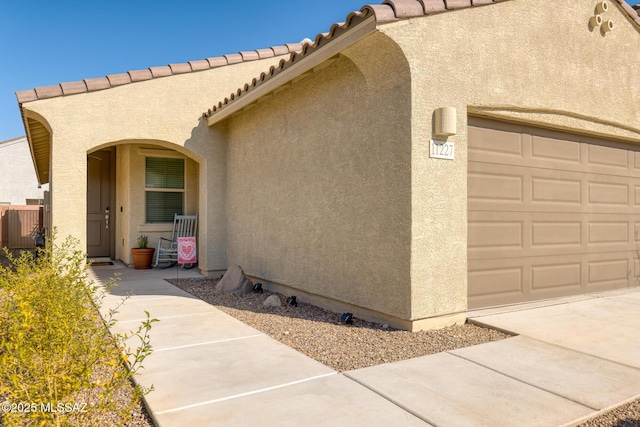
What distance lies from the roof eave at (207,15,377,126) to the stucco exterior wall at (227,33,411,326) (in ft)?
0.44

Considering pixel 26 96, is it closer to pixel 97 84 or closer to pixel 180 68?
pixel 97 84

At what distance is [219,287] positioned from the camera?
292 inches

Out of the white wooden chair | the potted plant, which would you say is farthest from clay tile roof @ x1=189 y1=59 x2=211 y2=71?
the potted plant

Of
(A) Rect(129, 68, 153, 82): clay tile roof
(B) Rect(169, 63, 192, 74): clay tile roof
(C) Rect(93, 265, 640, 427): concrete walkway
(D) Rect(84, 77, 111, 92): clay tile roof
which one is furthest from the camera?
(B) Rect(169, 63, 192, 74): clay tile roof

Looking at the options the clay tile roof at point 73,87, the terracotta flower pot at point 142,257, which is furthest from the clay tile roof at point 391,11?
the terracotta flower pot at point 142,257

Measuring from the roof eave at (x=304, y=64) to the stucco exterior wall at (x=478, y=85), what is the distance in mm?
244

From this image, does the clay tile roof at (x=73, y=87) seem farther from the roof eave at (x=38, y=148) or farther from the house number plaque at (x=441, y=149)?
the house number plaque at (x=441, y=149)

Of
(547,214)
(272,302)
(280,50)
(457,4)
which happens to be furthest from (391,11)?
(280,50)

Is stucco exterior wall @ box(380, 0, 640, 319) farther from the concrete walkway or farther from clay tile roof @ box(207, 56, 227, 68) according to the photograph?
clay tile roof @ box(207, 56, 227, 68)

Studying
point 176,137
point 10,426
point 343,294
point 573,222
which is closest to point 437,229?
point 343,294

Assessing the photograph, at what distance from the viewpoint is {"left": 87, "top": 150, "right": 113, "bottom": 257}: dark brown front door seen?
38.8 feet

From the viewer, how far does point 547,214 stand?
6.00m

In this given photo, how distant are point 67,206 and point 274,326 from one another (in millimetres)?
4630

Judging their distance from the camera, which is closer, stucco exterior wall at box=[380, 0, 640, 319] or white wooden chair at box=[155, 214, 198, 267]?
stucco exterior wall at box=[380, 0, 640, 319]
